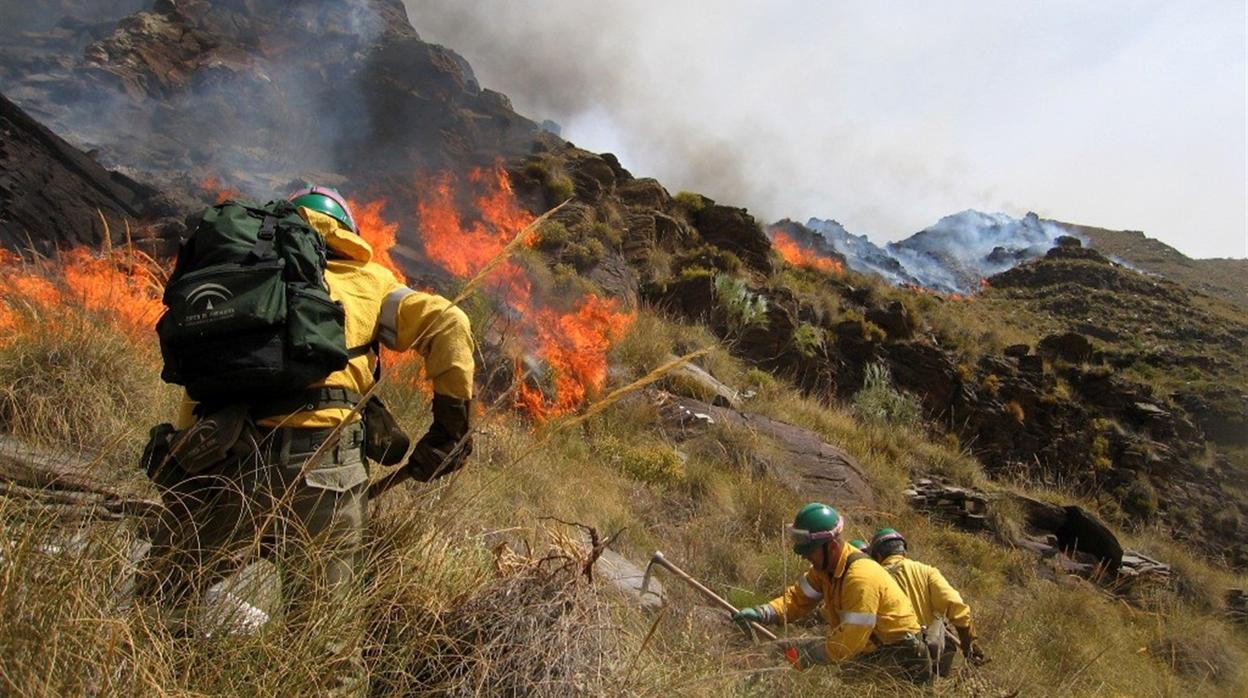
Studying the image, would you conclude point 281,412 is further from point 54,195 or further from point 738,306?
point 738,306

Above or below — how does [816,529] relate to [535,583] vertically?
below

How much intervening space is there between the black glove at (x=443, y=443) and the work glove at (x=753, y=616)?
2421mm

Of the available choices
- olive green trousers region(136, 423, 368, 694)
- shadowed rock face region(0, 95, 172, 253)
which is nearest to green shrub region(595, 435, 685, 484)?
olive green trousers region(136, 423, 368, 694)

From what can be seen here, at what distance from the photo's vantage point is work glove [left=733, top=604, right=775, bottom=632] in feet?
13.4

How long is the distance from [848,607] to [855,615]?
0.34 ft

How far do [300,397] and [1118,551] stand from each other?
1242cm

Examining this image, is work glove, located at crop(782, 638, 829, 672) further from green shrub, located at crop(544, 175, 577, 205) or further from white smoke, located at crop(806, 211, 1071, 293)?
white smoke, located at crop(806, 211, 1071, 293)

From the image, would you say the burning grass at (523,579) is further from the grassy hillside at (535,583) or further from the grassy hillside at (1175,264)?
the grassy hillside at (1175,264)

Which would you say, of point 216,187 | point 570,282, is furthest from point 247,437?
point 216,187

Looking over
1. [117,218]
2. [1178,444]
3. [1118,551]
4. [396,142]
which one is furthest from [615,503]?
[1178,444]

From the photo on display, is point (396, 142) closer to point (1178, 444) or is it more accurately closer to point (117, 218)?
point (117, 218)

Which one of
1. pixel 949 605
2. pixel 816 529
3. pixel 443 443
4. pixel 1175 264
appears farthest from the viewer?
pixel 1175 264

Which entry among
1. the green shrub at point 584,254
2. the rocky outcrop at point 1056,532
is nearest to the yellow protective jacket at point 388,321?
the rocky outcrop at point 1056,532

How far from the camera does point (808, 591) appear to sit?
476cm
